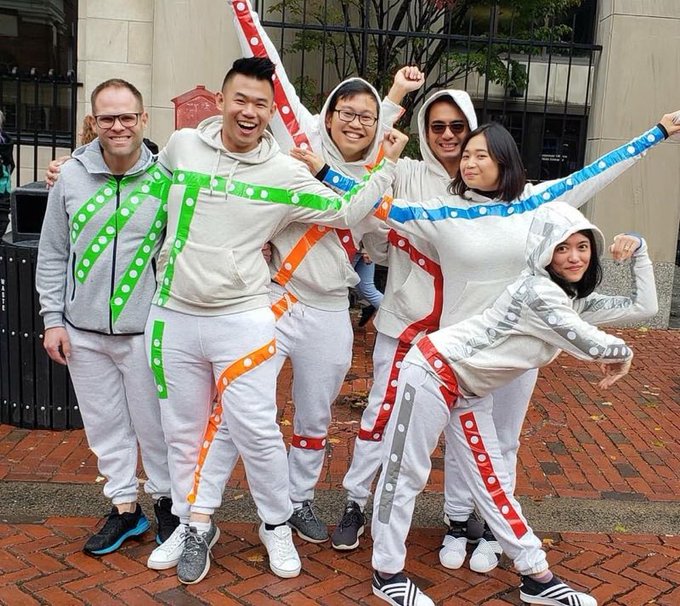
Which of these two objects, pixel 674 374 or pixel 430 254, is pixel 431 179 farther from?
pixel 674 374

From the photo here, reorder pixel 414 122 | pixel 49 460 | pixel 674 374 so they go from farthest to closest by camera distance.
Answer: pixel 414 122 < pixel 674 374 < pixel 49 460

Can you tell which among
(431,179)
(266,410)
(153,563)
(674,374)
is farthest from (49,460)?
(674,374)

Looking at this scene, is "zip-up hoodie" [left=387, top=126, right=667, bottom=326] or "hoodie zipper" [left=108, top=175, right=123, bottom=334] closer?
"zip-up hoodie" [left=387, top=126, right=667, bottom=326]

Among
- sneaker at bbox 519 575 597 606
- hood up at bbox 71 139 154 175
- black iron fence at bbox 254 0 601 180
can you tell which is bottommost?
sneaker at bbox 519 575 597 606

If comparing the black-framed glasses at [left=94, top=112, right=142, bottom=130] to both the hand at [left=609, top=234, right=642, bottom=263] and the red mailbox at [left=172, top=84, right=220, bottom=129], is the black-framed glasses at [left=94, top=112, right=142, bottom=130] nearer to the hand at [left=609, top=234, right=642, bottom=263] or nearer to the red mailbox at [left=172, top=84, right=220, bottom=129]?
the hand at [left=609, top=234, right=642, bottom=263]

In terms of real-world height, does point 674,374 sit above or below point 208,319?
below

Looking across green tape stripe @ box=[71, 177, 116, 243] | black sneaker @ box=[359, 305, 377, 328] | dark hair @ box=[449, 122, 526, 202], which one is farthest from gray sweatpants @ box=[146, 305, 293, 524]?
black sneaker @ box=[359, 305, 377, 328]

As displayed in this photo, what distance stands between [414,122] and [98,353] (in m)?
6.49

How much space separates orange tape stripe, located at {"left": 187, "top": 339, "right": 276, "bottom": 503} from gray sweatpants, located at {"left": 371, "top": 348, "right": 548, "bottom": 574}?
0.57m

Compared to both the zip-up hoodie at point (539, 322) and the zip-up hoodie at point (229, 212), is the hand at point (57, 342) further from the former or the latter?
the zip-up hoodie at point (539, 322)

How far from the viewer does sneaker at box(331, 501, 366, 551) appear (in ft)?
12.2

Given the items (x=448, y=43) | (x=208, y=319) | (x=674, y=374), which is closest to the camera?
(x=208, y=319)

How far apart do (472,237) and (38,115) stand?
6591mm

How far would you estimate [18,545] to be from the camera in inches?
144
